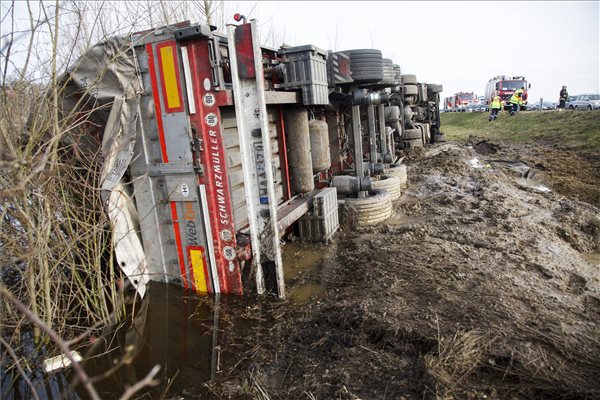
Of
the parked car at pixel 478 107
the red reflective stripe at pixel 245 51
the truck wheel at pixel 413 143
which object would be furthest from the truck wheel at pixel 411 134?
the parked car at pixel 478 107

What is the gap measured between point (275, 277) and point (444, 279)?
5.54ft

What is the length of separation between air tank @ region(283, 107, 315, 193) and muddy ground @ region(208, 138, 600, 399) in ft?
3.25

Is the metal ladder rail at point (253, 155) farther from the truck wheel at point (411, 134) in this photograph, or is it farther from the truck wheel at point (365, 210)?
the truck wheel at point (411, 134)

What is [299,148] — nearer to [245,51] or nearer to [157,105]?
[245,51]

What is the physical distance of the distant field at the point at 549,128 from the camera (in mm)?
13734

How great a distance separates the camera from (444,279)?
13.7ft

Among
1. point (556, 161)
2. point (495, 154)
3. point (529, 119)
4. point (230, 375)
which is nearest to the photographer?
point (230, 375)

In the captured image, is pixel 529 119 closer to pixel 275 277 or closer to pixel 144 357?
pixel 275 277

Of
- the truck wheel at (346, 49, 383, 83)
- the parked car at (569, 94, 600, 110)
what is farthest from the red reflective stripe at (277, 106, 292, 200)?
the parked car at (569, 94, 600, 110)

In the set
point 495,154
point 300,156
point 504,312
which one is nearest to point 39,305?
point 300,156

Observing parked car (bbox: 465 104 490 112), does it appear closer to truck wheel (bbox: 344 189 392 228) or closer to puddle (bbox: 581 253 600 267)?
truck wheel (bbox: 344 189 392 228)

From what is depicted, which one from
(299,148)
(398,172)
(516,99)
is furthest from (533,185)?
(516,99)

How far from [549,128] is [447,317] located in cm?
1619

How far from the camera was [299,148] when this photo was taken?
549 cm
